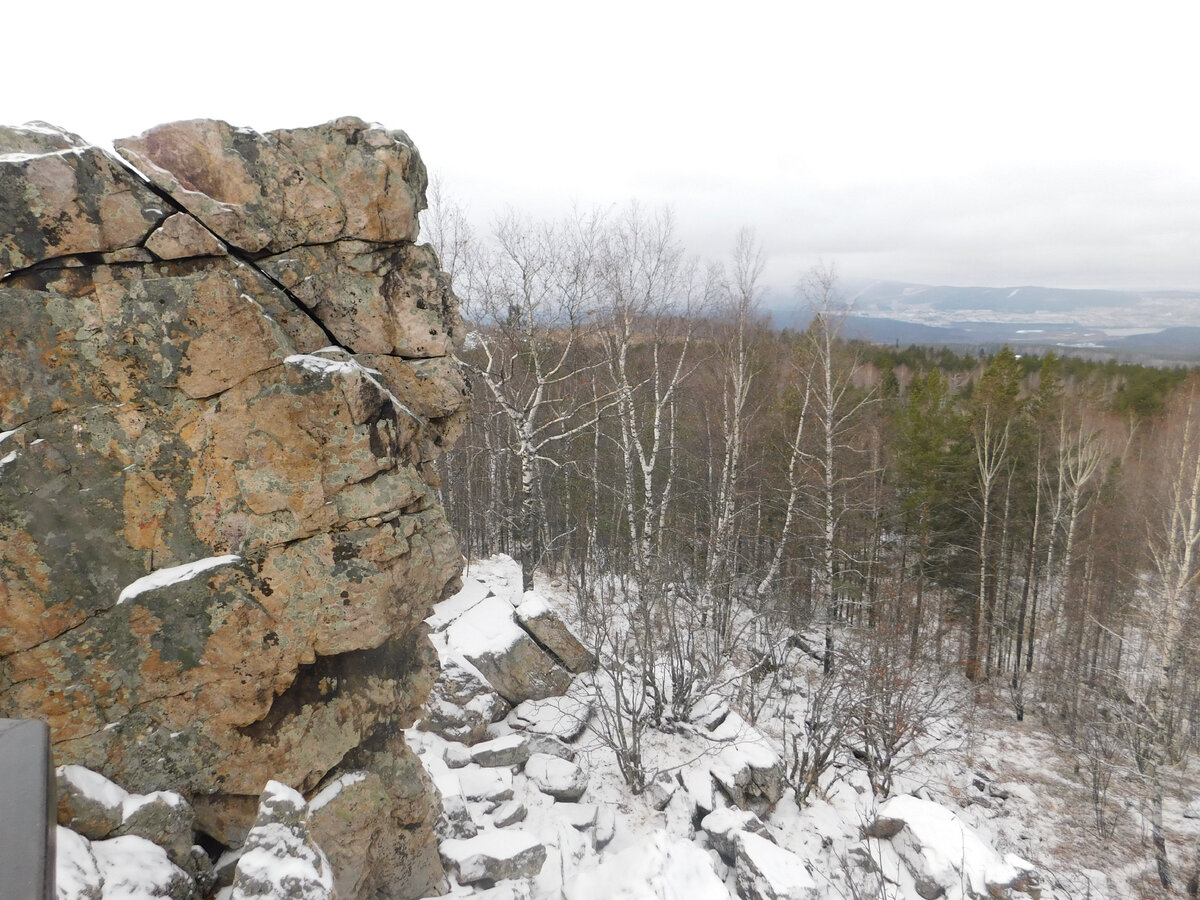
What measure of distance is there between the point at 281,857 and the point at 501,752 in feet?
15.5

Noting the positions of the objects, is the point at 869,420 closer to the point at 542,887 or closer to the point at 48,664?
the point at 542,887

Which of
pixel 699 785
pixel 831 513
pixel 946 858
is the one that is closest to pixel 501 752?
pixel 699 785

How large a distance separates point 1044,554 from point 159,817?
28171mm

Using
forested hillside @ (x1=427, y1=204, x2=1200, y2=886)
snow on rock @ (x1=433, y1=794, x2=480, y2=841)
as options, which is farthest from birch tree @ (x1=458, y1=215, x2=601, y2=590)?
snow on rock @ (x1=433, y1=794, x2=480, y2=841)

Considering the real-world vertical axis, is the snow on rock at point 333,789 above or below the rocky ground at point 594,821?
above

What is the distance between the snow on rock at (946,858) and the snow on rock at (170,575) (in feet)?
29.1

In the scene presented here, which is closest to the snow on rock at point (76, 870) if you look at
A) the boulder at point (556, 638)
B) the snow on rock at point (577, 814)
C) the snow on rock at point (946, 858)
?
the snow on rock at point (577, 814)

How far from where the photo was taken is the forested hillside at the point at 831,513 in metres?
13.3

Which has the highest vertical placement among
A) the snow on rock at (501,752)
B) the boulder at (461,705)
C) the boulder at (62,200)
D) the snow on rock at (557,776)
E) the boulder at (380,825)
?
the boulder at (62,200)

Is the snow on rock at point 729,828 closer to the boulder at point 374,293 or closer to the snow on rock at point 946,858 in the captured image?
the snow on rock at point 946,858

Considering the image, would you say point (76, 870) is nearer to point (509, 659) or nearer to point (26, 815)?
point (26, 815)

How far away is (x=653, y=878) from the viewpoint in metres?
6.06

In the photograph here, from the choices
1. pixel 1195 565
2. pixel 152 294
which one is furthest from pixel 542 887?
pixel 1195 565

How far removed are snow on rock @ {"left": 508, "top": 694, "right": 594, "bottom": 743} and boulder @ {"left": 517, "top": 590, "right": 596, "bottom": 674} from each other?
2.26 ft
